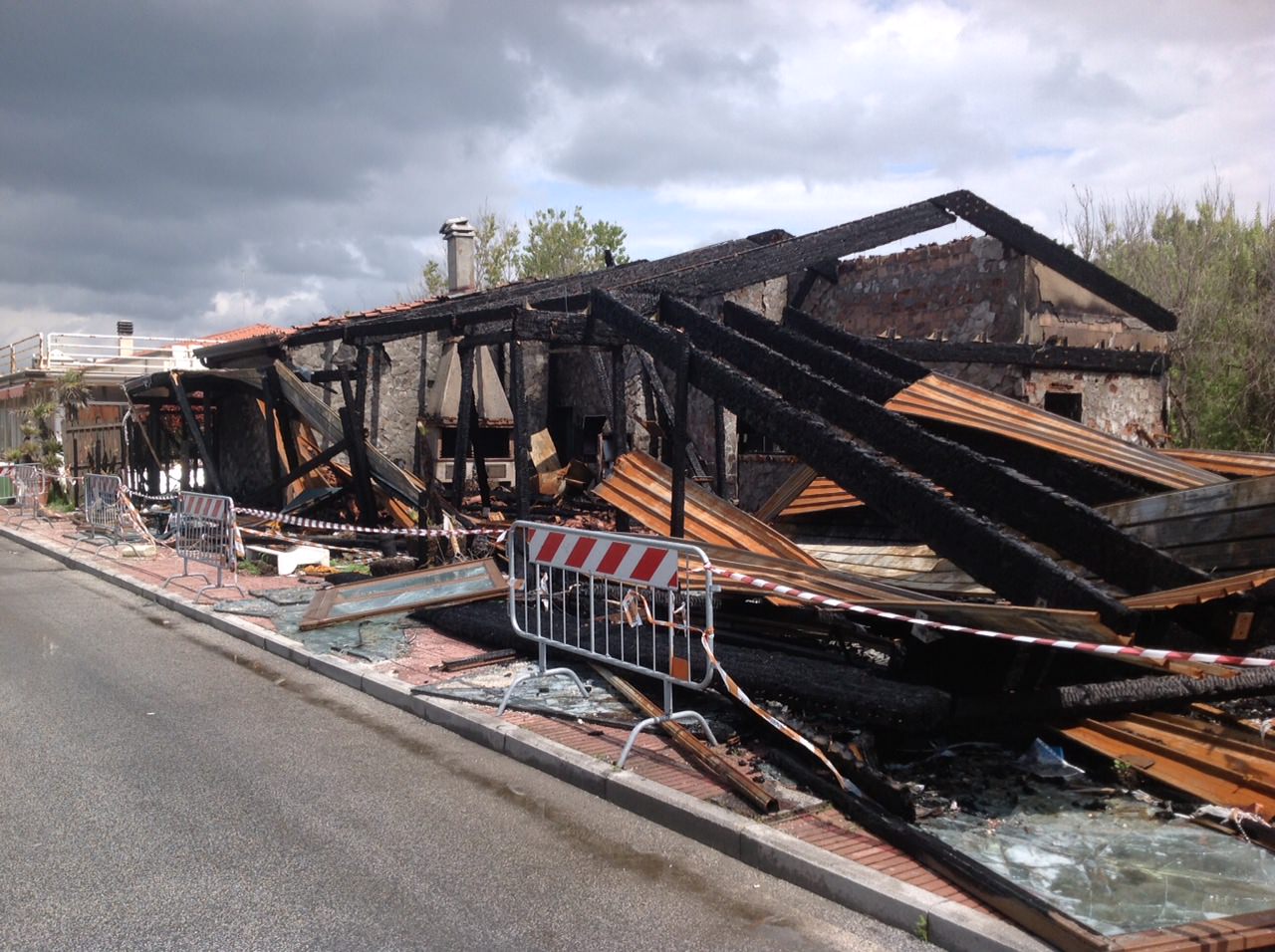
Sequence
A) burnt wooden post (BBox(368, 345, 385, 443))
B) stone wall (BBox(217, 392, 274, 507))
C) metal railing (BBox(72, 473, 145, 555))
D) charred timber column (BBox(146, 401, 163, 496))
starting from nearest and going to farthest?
metal railing (BBox(72, 473, 145, 555)) → stone wall (BBox(217, 392, 274, 507)) → burnt wooden post (BBox(368, 345, 385, 443)) → charred timber column (BBox(146, 401, 163, 496))

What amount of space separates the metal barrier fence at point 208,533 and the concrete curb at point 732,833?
4.66m

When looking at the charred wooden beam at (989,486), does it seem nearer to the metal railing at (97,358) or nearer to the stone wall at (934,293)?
the stone wall at (934,293)

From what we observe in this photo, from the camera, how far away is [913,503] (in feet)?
20.7

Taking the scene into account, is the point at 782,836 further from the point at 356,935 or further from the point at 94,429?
the point at 94,429

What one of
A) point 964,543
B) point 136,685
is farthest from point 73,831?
point 964,543

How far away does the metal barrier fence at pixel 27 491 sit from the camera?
2303cm

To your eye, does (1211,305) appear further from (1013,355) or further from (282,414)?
(282,414)

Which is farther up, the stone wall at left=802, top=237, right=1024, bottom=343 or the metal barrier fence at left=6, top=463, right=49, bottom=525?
the stone wall at left=802, top=237, right=1024, bottom=343

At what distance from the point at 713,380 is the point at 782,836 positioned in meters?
4.29

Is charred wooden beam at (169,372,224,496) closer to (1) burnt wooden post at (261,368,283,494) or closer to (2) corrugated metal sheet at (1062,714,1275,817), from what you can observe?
(1) burnt wooden post at (261,368,283,494)

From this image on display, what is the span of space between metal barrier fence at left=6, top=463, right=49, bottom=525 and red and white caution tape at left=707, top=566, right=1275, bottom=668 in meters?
21.5

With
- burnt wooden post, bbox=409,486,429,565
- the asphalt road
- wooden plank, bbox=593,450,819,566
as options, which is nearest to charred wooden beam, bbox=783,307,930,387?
wooden plank, bbox=593,450,819,566

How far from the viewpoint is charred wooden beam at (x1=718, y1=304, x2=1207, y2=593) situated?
5914 mm

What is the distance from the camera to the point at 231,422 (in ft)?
67.2
